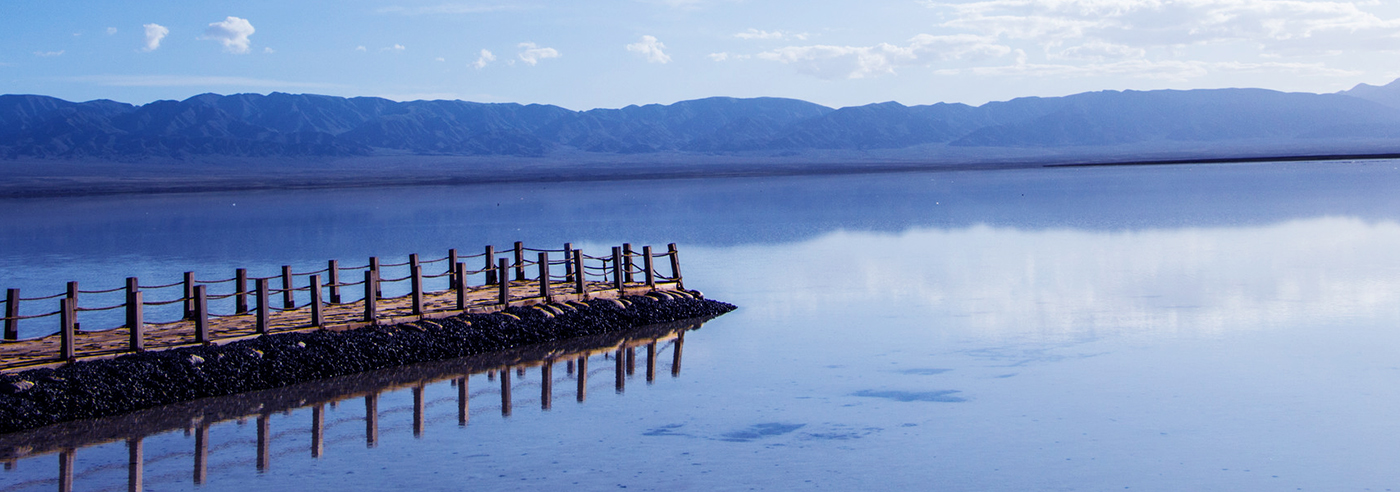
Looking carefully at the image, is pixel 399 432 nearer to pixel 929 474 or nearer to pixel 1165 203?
pixel 929 474

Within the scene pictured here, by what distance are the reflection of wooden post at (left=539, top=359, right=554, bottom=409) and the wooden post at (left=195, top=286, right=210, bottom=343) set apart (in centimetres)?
315

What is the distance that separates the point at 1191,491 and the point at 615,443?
13.3 feet

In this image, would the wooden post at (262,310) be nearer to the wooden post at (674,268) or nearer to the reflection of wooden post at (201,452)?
the reflection of wooden post at (201,452)

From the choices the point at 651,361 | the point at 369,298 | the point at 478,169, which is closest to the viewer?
the point at 651,361

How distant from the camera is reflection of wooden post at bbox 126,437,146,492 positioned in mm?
8891

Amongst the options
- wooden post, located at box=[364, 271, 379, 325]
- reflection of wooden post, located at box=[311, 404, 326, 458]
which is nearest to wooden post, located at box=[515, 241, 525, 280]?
wooden post, located at box=[364, 271, 379, 325]

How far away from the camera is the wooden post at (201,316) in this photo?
12.1 meters

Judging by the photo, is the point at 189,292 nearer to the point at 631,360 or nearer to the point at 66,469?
the point at 631,360

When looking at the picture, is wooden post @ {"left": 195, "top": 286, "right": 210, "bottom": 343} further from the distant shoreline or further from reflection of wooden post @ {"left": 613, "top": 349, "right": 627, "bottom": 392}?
the distant shoreline

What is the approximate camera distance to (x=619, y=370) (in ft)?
43.7

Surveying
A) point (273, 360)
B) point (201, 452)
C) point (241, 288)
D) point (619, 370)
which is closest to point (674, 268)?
point (619, 370)

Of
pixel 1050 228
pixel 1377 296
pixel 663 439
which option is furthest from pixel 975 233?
pixel 663 439

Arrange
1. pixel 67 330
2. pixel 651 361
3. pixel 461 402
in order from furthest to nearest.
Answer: pixel 651 361 < pixel 461 402 < pixel 67 330

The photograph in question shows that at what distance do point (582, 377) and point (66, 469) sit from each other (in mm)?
4887
